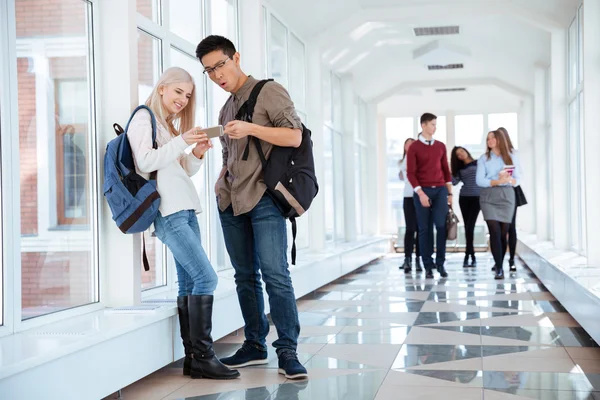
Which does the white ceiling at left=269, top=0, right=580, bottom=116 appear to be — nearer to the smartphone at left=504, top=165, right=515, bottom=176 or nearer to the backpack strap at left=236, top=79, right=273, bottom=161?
the smartphone at left=504, top=165, right=515, bottom=176

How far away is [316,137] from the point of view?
8.33 meters

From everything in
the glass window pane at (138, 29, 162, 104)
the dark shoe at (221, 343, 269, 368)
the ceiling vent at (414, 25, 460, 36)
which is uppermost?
the ceiling vent at (414, 25, 460, 36)

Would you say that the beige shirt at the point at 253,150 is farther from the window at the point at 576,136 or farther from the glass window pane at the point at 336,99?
the glass window pane at the point at 336,99

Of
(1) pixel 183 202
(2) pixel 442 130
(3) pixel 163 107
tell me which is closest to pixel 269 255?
(1) pixel 183 202

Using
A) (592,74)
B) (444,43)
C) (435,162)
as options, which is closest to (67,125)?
(592,74)

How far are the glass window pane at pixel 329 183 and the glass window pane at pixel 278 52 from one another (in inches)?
75.7

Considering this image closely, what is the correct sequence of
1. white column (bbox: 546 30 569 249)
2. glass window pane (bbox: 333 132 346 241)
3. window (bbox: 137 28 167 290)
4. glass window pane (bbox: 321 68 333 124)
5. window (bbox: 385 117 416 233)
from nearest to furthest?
window (bbox: 137 28 167 290), white column (bbox: 546 30 569 249), glass window pane (bbox: 321 68 333 124), glass window pane (bbox: 333 132 346 241), window (bbox: 385 117 416 233)

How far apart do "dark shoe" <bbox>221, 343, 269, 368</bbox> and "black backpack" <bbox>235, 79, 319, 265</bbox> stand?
28.6 inches

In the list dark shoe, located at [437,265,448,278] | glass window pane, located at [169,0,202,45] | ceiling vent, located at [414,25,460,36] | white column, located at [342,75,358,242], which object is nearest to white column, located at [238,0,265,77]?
glass window pane, located at [169,0,202,45]

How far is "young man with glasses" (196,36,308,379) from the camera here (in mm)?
3123

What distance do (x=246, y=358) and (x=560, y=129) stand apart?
222 inches

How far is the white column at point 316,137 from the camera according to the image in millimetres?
8188

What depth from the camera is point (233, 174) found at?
3242mm

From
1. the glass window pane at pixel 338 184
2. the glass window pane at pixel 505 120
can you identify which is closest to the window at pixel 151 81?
the glass window pane at pixel 338 184
